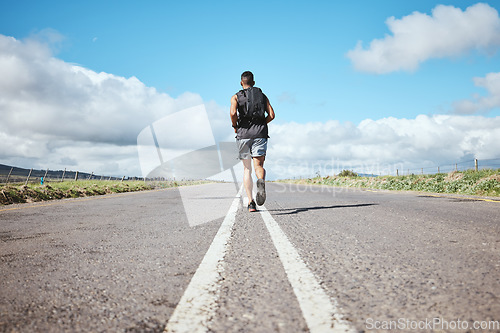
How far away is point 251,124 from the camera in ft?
18.7

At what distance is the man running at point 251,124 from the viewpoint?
5605mm

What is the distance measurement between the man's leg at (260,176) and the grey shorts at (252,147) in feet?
0.30

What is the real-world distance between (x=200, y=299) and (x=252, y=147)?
408 cm

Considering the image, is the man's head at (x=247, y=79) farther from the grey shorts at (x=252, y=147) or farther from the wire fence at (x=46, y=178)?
the wire fence at (x=46, y=178)

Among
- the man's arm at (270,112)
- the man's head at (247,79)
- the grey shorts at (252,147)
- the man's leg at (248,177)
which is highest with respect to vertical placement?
the man's head at (247,79)

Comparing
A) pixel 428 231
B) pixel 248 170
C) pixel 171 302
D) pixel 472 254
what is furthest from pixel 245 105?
pixel 171 302

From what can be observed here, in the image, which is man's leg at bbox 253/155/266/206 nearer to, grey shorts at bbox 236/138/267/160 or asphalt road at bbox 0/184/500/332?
grey shorts at bbox 236/138/267/160

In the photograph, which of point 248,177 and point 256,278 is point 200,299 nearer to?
point 256,278

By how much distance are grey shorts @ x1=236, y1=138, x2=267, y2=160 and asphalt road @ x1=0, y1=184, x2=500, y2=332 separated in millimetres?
1984

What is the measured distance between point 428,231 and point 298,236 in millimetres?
1447

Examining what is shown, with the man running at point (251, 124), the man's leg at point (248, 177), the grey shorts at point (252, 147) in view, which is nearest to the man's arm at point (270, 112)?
Result: the man running at point (251, 124)

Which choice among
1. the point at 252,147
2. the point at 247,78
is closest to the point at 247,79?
the point at 247,78

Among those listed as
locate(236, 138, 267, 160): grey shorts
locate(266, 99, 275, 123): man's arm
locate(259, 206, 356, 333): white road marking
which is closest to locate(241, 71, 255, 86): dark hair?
locate(266, 99, 275, 123): man's arm

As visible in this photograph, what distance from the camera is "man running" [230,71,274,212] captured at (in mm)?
5605
